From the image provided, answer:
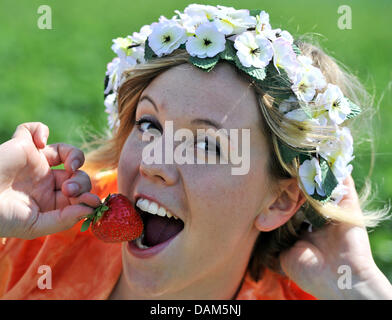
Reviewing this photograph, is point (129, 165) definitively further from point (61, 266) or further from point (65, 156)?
point (61, 266)

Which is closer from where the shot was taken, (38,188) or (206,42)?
(206,42)

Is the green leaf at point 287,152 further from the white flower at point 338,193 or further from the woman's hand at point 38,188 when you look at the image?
the woman's hand at point 38,188

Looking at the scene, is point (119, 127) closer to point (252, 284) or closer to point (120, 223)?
point (120, 223)

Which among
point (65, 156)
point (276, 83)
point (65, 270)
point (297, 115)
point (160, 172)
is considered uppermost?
point (276, 83)

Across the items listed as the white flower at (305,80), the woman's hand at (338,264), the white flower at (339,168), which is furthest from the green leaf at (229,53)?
the woman's hand at (338,264)

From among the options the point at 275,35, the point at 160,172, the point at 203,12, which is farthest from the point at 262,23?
the point at 160,172

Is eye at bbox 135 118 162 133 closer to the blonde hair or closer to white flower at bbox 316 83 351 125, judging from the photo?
the blonde hair

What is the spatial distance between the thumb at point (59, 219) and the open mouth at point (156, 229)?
31cm

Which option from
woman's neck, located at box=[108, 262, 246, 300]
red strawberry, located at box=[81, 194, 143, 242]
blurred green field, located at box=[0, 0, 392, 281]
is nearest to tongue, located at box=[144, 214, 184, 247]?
red strawberry, located at box=[81, 194, 143, 242]

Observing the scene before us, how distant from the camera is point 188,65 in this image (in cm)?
279

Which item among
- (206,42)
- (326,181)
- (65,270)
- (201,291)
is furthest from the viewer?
Result: (65,270)

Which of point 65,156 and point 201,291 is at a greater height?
point 65,156

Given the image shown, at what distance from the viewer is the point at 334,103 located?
2846 millimetres

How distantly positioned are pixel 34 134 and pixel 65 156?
19 cm
